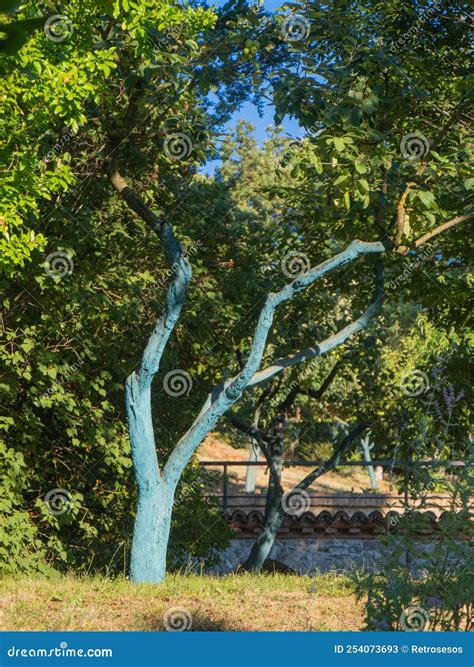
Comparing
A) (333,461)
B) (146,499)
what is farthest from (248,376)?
(333,461)

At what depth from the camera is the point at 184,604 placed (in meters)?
Answer: 7.11

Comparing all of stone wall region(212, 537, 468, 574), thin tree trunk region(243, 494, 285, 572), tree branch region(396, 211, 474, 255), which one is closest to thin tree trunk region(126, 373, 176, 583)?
tree branch region(396, 211, 474, 255)

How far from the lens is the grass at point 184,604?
20.9 feet

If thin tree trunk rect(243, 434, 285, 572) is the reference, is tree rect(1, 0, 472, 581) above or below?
above

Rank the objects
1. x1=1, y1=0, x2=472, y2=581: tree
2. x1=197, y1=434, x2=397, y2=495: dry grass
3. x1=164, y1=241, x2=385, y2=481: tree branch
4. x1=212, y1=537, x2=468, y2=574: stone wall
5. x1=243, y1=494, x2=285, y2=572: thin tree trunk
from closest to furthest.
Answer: x1=1, y1=0, x2=472, y2=581: tree
x1=164, y1=241, x2=385, y2=481: tree branch
x1=243, y1=494, x2=285, y2=572: thin tree trunk
x1=212, y1=537, x2=468, y2=574: stone wall
x1=197, y1=434, x2=397, y2=495: dry grass

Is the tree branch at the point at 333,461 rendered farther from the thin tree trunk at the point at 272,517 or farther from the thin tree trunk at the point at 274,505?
the thin tree trunk at the point at 272,517

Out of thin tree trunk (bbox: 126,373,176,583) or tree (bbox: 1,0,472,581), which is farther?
tree (bbox: 1,0,472,581)

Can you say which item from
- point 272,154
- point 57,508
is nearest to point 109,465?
point 57,508

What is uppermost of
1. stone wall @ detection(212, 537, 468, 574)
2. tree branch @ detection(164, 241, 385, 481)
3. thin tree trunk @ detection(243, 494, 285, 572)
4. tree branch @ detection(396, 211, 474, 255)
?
tree branch @ detection(396, 211, 474, 255)

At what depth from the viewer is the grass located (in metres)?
6.36

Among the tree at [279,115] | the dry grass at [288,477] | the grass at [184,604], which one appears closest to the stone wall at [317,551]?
the tree at [279,115]

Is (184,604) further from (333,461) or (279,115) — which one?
(333,461)

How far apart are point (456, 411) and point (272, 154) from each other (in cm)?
2556

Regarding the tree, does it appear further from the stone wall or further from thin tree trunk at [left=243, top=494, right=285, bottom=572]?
the stone wall
